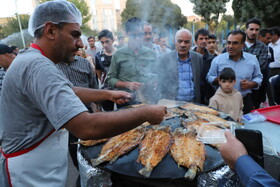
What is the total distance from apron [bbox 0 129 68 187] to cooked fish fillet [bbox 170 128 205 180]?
114 centimetres

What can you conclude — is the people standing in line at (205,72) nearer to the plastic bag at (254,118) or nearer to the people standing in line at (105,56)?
the plastic bag at (254,118)

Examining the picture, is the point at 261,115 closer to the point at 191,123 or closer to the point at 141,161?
the point at 191,123

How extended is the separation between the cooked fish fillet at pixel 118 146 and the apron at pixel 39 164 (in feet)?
1.23

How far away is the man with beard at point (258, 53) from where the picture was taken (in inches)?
194

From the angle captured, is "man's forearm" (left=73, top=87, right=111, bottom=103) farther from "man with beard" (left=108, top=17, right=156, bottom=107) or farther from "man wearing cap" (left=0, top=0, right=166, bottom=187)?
"man with beard" (left=108, top=17, right=156, bottom=107)

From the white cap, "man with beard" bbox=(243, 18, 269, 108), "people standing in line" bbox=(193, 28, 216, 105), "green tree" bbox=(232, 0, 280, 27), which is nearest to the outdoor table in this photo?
"people standing in line" bbox=(193, 28, 216, 105)

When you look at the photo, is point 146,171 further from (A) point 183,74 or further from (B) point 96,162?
(A) point 183,74

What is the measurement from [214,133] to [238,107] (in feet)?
5.53

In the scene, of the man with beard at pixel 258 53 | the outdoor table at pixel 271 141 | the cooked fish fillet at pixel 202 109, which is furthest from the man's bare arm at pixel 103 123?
the man with beard at pixel 258 53

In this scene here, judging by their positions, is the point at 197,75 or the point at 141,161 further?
the point at 197,75

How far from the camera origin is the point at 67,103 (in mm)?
1260

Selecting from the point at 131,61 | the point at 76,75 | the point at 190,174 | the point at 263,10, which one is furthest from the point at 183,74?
the point at 263,10

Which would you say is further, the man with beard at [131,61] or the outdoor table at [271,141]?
the man with beard at [131,61]

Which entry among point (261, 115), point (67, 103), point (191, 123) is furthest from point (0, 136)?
point (261, 115)
